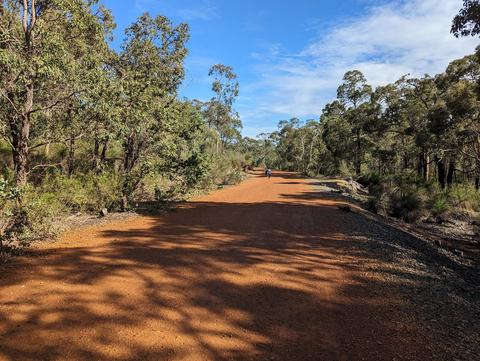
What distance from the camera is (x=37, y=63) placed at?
803 cm

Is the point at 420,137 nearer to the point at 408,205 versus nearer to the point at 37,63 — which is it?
the point at 408,205

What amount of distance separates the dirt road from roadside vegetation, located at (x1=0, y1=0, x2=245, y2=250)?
195 centimetres

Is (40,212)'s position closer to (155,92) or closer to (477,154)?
(155,92)

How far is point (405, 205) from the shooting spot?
64.4 ft

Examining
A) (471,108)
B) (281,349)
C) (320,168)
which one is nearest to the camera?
(281,349)

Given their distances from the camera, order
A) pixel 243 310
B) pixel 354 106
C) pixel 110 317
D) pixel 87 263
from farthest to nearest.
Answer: pixel 354 106, pixel 87 263, pixel 243 310, pixel 110 317

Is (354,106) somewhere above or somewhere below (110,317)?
above

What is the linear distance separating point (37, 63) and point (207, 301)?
670 cm

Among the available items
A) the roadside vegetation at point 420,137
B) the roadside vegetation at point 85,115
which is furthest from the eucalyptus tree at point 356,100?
the roadside vegetation at point 85,115

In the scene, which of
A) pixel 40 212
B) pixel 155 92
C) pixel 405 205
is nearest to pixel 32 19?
pixel 155 92

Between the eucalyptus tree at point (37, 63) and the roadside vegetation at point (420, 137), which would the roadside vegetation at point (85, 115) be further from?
the roadside vegetation at point (420, 137)

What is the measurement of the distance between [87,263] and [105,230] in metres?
3.24

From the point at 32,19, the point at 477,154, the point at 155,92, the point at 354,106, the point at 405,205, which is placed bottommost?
the point at 405,205

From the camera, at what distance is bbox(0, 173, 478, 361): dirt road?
13.3ft
